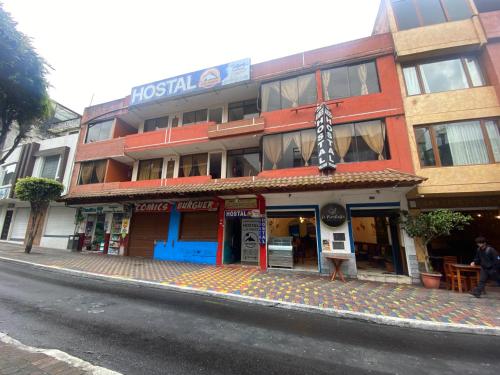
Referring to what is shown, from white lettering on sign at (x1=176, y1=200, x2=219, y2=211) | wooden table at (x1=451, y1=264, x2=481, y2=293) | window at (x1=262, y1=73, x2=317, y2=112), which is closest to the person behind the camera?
wooden table at (x1=451, y1=264, x2=481, y2=293)

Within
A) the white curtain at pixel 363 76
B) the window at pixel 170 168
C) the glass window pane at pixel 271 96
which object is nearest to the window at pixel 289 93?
the glass window pane at pixel 271 96

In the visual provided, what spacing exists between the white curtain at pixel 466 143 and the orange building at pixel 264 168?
179 centimetres

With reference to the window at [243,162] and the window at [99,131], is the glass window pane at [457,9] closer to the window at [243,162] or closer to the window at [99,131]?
the window at [243,162]

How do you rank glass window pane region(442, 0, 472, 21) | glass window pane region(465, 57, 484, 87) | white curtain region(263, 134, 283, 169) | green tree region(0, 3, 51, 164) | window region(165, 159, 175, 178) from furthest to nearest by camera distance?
window region(165, 159, 175, 178), white curtain region(263, 134, 283, 169), glass window pane region(442, 0, 472, 21), glass window pane region(465, 57, 484, 87), green tree region(0, 3, 51, 164)

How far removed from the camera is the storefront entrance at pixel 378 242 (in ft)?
32.8

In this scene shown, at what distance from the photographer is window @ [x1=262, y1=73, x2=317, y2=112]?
39.6ft

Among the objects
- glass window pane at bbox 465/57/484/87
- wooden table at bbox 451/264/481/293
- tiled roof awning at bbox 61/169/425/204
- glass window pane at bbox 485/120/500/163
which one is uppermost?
glass window pane at bbox 465/57/484/87

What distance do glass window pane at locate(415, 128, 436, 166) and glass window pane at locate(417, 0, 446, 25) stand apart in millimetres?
5938

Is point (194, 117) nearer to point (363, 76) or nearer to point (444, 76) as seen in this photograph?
point (363, 76)

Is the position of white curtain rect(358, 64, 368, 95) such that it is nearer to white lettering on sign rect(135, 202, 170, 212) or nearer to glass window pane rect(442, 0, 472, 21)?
glass window pane rect(442, 0, 472, 21)

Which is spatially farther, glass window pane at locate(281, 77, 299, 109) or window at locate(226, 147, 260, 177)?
window at locate(226, 147, 260, 177)

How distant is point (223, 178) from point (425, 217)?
10.1 meters

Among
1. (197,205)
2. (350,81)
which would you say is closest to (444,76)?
(350,81)

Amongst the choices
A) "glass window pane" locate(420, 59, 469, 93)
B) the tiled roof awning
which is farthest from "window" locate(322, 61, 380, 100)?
the tiled roof awning
